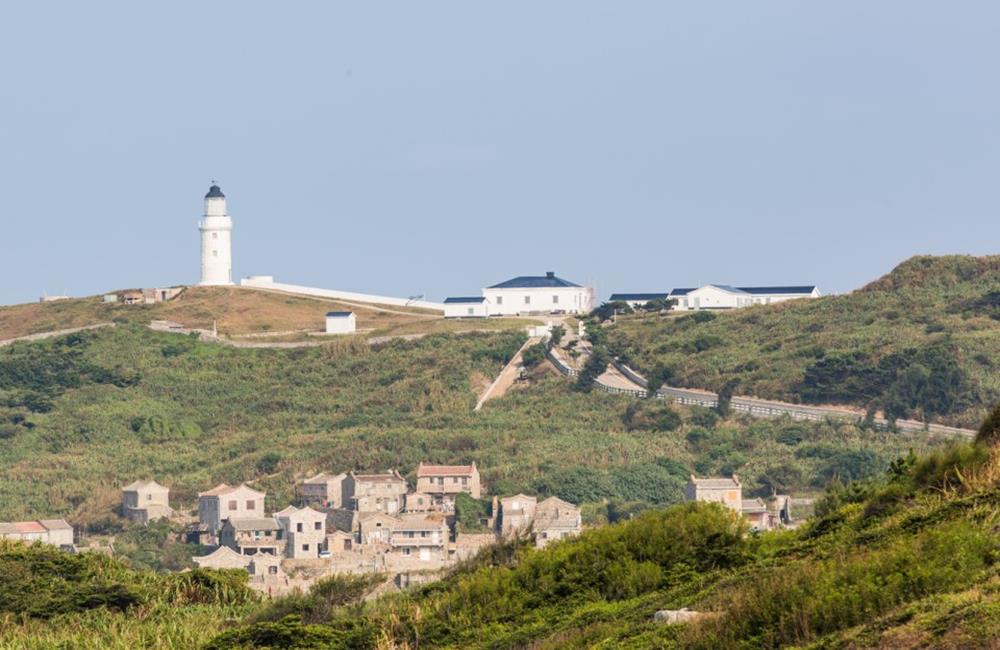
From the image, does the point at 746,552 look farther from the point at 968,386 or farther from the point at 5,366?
the point at 5,366

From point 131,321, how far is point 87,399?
1645cm

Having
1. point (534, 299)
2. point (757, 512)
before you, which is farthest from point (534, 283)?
point (757, 512)

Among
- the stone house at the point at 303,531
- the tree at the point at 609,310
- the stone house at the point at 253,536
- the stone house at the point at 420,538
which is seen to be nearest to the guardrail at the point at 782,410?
the tree at the point at 609,310

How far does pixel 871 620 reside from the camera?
1467 cm

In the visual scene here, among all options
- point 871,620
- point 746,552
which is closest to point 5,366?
point 746,552

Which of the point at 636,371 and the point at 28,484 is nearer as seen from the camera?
the point at 28,484

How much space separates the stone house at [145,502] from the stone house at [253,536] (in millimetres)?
4386

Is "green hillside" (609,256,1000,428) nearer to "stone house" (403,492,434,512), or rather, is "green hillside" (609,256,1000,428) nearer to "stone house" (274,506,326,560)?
"stone house" (403,492,434,512)

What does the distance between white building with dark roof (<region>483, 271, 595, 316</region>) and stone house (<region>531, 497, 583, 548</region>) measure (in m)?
49.7

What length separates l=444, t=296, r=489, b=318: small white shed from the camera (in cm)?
11519

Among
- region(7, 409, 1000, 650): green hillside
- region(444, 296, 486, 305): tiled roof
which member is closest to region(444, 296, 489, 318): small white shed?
region(444, 296, 486, 305): tiled roof

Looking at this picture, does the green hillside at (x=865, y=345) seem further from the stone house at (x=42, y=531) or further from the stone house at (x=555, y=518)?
the stone house at (x=42, y=531)

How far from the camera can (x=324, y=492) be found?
73.4 metres

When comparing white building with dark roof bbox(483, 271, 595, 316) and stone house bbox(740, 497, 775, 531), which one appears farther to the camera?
white building with dark roof bbox(483, 271, 595, 316)
